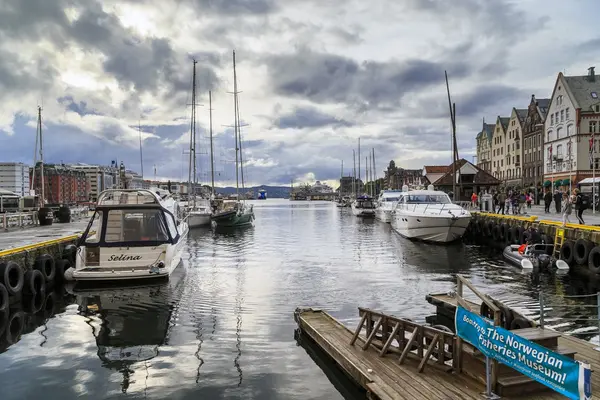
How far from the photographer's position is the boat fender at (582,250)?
22.0m

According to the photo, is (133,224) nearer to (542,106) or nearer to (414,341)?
(414,341)

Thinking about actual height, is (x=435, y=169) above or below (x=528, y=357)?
above

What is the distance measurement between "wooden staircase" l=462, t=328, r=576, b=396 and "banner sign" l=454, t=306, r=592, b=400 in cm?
45

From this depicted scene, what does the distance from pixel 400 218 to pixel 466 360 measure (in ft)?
108

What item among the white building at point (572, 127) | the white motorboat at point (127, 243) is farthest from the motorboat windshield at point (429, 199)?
the white building at point (572, 127)

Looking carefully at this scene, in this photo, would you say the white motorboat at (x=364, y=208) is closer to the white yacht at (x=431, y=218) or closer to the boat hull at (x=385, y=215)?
the boat hull at (x=385, y=215)

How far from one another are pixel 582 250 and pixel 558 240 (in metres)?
2.18

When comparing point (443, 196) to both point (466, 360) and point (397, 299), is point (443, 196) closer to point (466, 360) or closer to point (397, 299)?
point (397, 299)

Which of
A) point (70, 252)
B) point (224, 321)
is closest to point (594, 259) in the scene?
point (224, 321)

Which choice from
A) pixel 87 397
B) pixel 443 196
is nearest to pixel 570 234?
pixel 443 196

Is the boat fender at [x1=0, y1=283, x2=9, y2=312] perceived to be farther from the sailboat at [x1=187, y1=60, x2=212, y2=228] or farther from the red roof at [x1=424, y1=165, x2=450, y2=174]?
the red roof at [x1=424, y1=165, x2=450, y2=174]

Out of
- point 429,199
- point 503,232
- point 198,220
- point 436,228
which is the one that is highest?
point 429,199

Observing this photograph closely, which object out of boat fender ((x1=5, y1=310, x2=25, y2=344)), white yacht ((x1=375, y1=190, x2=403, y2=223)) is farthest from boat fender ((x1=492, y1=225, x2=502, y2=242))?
boat fender ((x1=5, y1=310, x2=25, y2=344))

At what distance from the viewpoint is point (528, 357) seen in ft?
20.3
